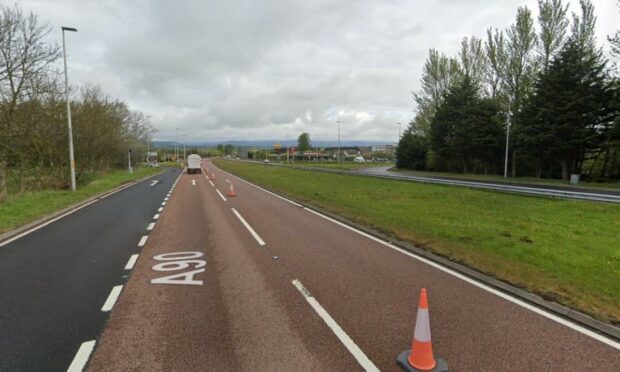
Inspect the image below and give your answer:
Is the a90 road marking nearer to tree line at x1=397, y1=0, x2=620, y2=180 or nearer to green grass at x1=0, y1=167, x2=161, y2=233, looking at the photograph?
green grass at x1=0, y1=167, x2=161, y2=233

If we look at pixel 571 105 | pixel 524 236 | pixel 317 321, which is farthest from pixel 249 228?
pixel 571 105

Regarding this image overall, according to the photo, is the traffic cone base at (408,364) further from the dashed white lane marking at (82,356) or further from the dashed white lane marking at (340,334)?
the dashed white lane marking at (82,356)

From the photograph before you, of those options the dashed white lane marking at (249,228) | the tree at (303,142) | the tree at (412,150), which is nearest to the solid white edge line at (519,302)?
the dashed white lane marking at (249,228)

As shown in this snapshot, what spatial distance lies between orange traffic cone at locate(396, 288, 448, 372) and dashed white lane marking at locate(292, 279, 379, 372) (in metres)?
0.32

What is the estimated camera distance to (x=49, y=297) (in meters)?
5.47

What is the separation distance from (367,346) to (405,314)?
1.03 metres

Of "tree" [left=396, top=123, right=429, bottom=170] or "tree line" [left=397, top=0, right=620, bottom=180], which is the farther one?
"tree" [left=396, top=123, right=429, bottom=170]

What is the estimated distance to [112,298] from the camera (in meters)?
5.46

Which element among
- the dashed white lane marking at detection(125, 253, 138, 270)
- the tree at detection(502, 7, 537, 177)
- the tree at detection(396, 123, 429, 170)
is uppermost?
the tree at detection(502, 7, 537, 177)

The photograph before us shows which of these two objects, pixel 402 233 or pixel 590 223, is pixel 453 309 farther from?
pixel 590 223

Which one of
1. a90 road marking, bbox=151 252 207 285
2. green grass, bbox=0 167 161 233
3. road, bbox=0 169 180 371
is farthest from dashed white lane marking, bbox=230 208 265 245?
green grass, bbox=0 167 161 233

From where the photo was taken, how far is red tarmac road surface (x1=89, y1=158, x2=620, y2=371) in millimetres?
3809

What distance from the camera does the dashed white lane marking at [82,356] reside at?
143 inches

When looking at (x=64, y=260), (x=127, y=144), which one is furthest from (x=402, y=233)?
(x=127, y=144)
